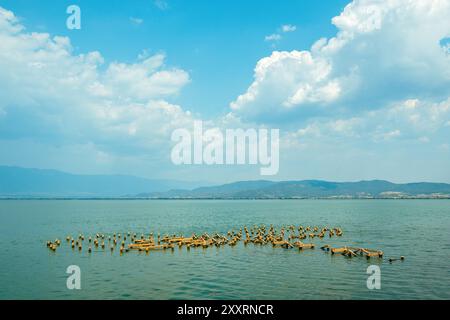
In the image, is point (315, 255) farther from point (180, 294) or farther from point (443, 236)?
point (443, 236)

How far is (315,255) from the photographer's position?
62719mm

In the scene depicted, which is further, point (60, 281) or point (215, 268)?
point (215, 268)
